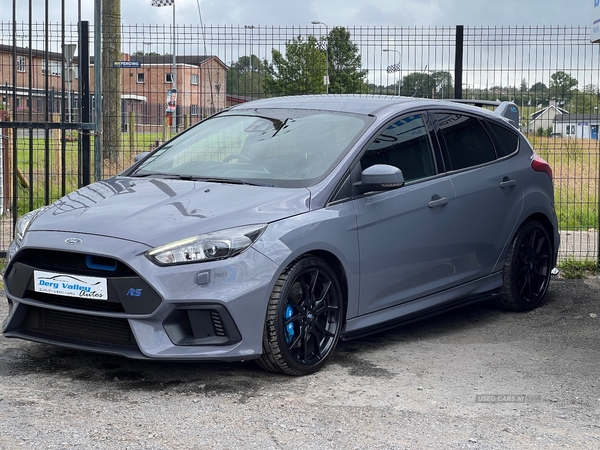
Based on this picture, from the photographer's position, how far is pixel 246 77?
9.77m

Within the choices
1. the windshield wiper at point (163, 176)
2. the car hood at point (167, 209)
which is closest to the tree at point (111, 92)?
the windshield wiper at point (163, 176)

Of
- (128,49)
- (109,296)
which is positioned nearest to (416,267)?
(109,296)

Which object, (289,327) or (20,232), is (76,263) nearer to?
(20,232)

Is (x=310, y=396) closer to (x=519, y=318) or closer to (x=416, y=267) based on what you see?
(x=416, y=267)

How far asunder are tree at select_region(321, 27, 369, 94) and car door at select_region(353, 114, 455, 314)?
3.59 metres

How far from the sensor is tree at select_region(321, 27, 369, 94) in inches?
390

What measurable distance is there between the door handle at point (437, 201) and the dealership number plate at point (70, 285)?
2303 millimetres

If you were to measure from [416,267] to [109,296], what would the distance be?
2.09 metres

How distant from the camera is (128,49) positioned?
9859 mm

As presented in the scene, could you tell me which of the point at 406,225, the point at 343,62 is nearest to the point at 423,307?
the point at 406,225

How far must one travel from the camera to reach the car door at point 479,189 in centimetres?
629

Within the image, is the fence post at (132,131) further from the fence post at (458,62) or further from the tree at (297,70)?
the fence post at (458,62)

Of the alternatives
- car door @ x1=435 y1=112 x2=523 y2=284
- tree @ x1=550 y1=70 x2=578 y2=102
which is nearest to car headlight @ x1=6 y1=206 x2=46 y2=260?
car door @ x1=435 y1=112 x2=523 y2=284

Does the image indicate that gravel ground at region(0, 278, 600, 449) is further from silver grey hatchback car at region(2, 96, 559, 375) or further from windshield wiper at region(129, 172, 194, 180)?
windshield wiper at region(129, 172, 194, 180)
